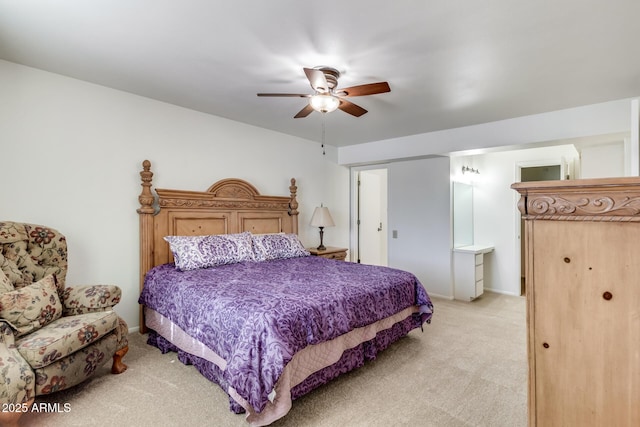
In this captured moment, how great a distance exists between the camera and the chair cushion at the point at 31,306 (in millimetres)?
1924

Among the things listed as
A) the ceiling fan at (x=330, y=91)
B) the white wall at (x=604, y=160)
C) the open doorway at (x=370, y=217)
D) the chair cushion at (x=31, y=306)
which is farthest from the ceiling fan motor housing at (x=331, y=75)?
the white wall at (x=604, y=160)

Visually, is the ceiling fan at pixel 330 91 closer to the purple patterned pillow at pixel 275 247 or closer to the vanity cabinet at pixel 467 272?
the purple patterned pillow at pixel 275 247

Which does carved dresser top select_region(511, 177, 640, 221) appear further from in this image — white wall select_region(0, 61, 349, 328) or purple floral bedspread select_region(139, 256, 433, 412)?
white wall select_region(0, 61, 349, 328)

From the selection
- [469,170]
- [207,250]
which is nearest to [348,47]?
[207,250]

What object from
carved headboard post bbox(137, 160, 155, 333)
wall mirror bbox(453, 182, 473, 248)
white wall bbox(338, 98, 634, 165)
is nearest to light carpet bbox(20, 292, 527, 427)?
carved headboard post bbox(137, 160, 155, 333)

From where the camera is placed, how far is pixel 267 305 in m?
1.94

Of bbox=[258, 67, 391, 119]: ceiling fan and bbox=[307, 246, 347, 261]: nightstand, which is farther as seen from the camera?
bbox=[307, 246, 347, 261]: nightstand

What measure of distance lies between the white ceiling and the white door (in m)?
2.83

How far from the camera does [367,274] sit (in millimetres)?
2885

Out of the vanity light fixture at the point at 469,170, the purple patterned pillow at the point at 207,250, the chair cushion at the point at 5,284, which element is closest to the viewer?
the chair cushion at the point at 5,284

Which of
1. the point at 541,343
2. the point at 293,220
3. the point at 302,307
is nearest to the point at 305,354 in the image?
the point at 302,307

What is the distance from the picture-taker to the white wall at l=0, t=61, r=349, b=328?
2600 mm

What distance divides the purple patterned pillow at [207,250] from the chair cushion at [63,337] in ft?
2.73

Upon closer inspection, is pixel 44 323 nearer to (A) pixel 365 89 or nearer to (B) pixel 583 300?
(A) pixel 365 89
